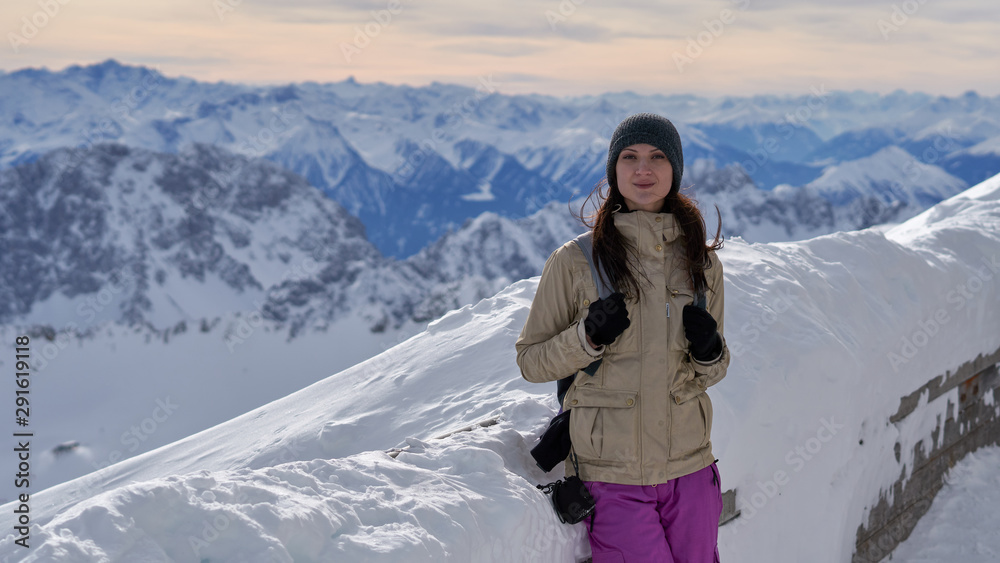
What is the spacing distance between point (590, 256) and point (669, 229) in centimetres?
31

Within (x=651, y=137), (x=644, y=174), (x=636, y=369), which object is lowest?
(x=636, y=369)

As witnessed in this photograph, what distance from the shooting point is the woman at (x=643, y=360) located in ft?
8.13

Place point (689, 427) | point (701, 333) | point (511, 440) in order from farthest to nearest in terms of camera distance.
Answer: point (511, 440)
point (689, 427)
point (701, 333)

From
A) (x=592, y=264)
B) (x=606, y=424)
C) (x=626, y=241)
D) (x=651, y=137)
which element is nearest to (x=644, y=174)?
(x=651, y=137)

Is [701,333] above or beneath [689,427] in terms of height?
above

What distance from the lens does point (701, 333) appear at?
2.45 meters

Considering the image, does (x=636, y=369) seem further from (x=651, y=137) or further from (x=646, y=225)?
(x=651, y=137)

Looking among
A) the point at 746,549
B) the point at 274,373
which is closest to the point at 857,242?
the point at 746,549

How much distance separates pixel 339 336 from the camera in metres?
49.2

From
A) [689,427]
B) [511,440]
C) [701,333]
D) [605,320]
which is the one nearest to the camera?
[605,320]

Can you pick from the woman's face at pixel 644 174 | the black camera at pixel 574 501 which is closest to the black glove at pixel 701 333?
the woman's face at pixel 644 174

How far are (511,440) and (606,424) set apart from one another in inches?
24.5

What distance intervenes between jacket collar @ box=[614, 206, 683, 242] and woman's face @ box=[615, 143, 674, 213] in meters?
0.06

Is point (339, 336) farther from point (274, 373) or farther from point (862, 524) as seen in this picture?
point (862, 524)
